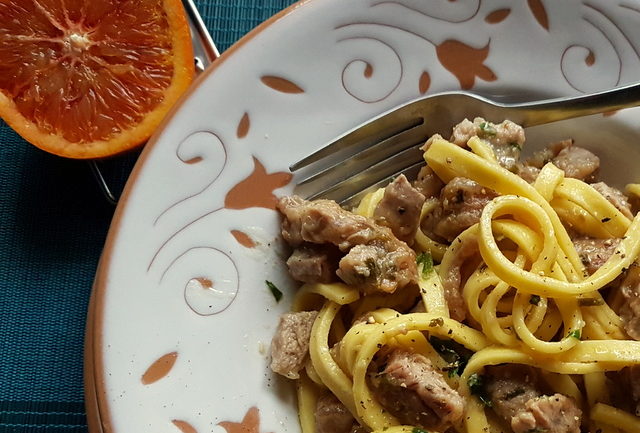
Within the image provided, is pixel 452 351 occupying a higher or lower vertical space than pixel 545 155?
lower

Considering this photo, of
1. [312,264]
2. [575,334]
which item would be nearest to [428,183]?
[312,264]

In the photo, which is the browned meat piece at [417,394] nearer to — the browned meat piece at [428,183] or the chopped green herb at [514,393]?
the chopped green herb at [514,393]

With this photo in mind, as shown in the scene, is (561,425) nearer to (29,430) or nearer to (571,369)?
(571,369)

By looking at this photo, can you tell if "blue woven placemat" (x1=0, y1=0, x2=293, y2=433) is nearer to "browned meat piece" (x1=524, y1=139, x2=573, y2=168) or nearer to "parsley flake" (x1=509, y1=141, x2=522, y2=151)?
"parsley flake" (x1=509, y1=141, x2=522, y2=151)

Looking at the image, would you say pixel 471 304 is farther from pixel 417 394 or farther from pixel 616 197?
pixel 616 197

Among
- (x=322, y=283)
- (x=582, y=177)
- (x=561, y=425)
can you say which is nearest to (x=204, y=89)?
(x=322, y=283)

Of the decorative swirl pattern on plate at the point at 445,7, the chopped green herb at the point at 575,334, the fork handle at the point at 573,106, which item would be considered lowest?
the chopped green herb at the point at 575,334

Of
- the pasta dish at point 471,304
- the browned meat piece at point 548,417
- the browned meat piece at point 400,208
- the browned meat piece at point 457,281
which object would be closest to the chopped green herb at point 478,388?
the pasta dish at point 471,304
